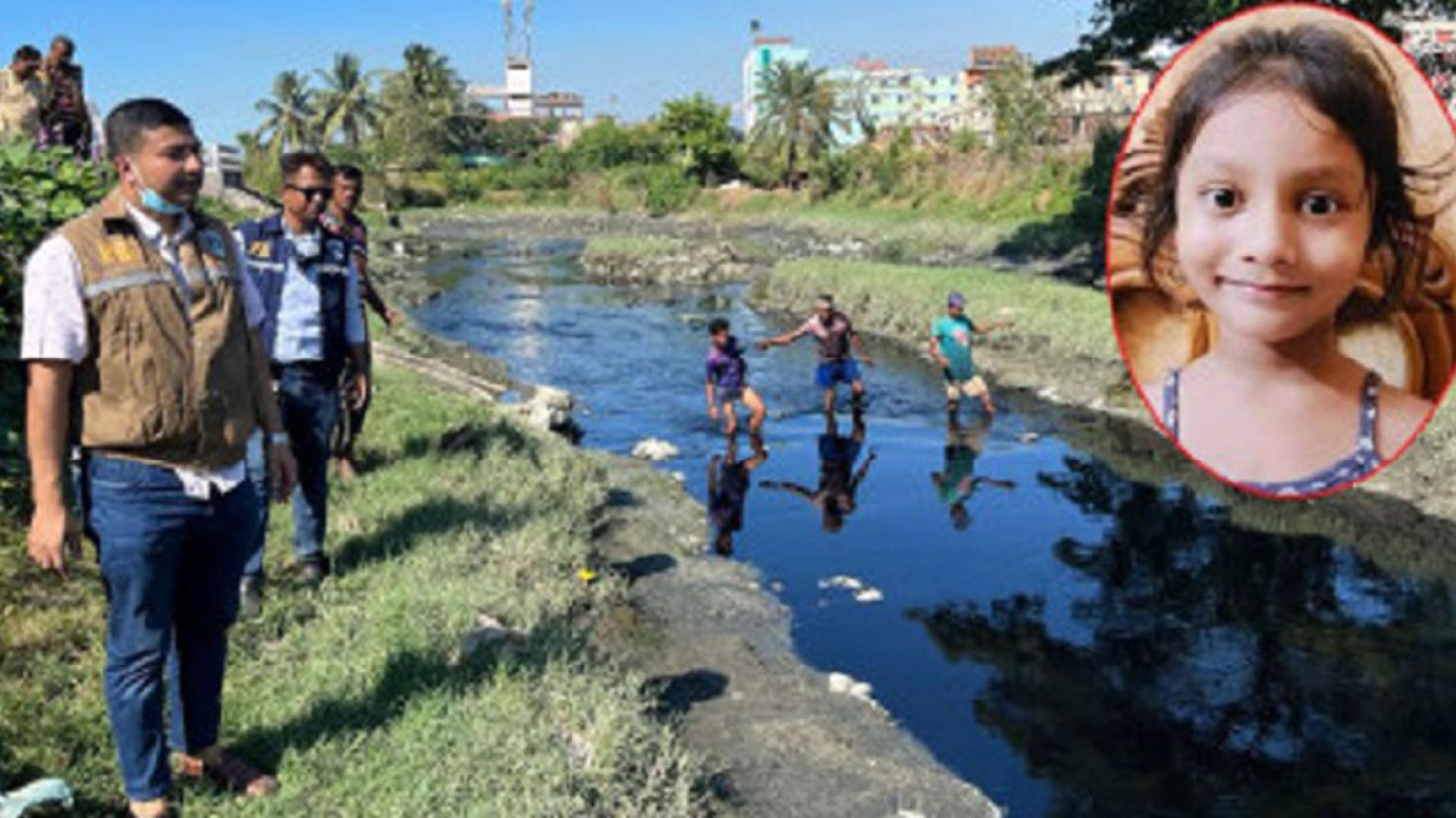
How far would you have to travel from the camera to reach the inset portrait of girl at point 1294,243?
3.68ft

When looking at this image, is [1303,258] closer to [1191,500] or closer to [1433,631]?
[1433,631]

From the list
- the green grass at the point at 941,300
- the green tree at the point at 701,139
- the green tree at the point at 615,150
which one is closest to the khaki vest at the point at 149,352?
the green grass at the point at 941,300

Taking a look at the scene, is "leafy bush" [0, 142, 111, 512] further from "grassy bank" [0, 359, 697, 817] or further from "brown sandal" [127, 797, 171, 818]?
"brown sandal" [127, 797, 171, 818]

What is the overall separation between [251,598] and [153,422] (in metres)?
2.66

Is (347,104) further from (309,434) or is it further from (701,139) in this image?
(309,434)

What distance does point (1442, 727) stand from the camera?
6.77 meters

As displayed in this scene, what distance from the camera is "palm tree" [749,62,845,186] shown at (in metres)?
69.4

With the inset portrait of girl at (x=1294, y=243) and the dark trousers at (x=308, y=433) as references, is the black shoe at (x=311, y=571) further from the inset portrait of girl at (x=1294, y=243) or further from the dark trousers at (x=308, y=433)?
the inset portrait of girl at (x=1294, y=243)

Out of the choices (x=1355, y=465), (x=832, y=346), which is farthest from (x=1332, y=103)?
(x=832, y=346)

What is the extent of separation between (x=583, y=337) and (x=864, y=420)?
401 inches

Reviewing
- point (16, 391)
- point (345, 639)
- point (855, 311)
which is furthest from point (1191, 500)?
point (855, 311)

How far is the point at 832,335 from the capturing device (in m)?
14.8

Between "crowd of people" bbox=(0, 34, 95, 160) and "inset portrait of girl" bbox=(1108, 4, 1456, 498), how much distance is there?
11.1m

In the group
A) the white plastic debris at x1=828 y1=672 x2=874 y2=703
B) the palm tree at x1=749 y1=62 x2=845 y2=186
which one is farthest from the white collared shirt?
the palm tree at x1=749 y1=62 x2=845 y2=186
